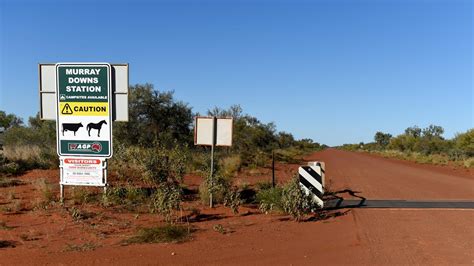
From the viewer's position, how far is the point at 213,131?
40.5 ft

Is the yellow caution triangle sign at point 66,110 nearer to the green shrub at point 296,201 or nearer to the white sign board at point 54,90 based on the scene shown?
the white sign board at point 54,90

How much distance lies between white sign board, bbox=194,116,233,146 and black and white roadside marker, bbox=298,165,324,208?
2.13 metres

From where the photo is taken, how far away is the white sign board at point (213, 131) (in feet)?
40.5

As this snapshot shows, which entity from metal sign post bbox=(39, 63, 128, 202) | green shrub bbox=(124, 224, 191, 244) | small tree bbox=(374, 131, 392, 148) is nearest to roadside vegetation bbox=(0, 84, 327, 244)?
→ green shrub bbox=(124, 224, 191, 244)

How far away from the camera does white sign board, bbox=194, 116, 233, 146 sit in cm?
1234

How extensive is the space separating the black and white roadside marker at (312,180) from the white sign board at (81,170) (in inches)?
196

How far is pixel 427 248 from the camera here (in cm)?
796

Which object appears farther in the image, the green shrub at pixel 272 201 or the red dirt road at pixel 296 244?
the green shrub at pixel 272 201

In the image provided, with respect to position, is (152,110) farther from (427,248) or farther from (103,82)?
(427,248)

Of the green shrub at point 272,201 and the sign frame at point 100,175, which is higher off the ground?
the sign frame at point 100,175

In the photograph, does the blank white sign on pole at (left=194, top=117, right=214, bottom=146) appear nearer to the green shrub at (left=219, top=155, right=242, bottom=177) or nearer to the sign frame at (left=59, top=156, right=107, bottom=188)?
the sign frame at (left=59, top=156, right=107, bottom=188)

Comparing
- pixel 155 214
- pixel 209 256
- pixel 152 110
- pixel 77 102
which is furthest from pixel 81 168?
pixel 152 110

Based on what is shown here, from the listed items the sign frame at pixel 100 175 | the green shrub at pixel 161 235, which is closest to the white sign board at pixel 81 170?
the sign frame at pixel 100 175

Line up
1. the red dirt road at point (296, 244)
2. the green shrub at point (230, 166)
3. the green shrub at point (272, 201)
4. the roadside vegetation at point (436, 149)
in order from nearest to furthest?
the red dirt road at point (296, 244)
the green shrub at point (272, 201)
the green shrub at point (230, 166)
the roadside vegetation at point (436, 149)
